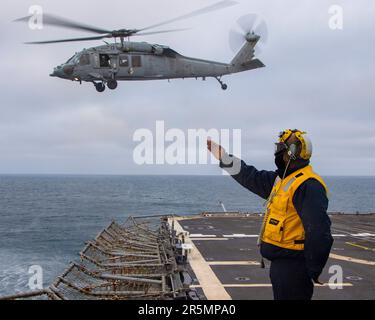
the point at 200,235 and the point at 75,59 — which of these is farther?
the point at 200,235

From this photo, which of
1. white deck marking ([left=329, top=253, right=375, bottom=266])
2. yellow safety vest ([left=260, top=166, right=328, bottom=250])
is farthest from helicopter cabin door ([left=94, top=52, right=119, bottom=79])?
yellow safety vest ([left=260, top=166, right=328, bottom=250])

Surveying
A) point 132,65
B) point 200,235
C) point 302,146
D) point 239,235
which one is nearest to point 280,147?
point 302,146

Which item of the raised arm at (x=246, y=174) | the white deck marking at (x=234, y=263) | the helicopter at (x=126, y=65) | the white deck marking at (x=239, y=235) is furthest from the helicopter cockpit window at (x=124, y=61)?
the white deck marking at (x=239, y=235)

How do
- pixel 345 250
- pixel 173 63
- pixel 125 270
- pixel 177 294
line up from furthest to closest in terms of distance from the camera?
pixel 345 250 < pixel 173 63 < pixel 125 270 < pixel 177 294

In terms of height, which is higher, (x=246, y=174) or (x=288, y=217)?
(x=246, y=174)

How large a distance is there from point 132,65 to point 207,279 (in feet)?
37.9

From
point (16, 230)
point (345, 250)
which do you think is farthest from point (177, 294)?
point (16, 230)

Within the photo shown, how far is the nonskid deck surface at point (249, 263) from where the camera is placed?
18195 millimetres

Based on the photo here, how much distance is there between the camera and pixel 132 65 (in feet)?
71.7

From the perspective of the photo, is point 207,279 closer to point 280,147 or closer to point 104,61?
point 104,61

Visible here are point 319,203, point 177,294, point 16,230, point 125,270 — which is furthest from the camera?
point 16,230

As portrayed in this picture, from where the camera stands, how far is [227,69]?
24328mm
